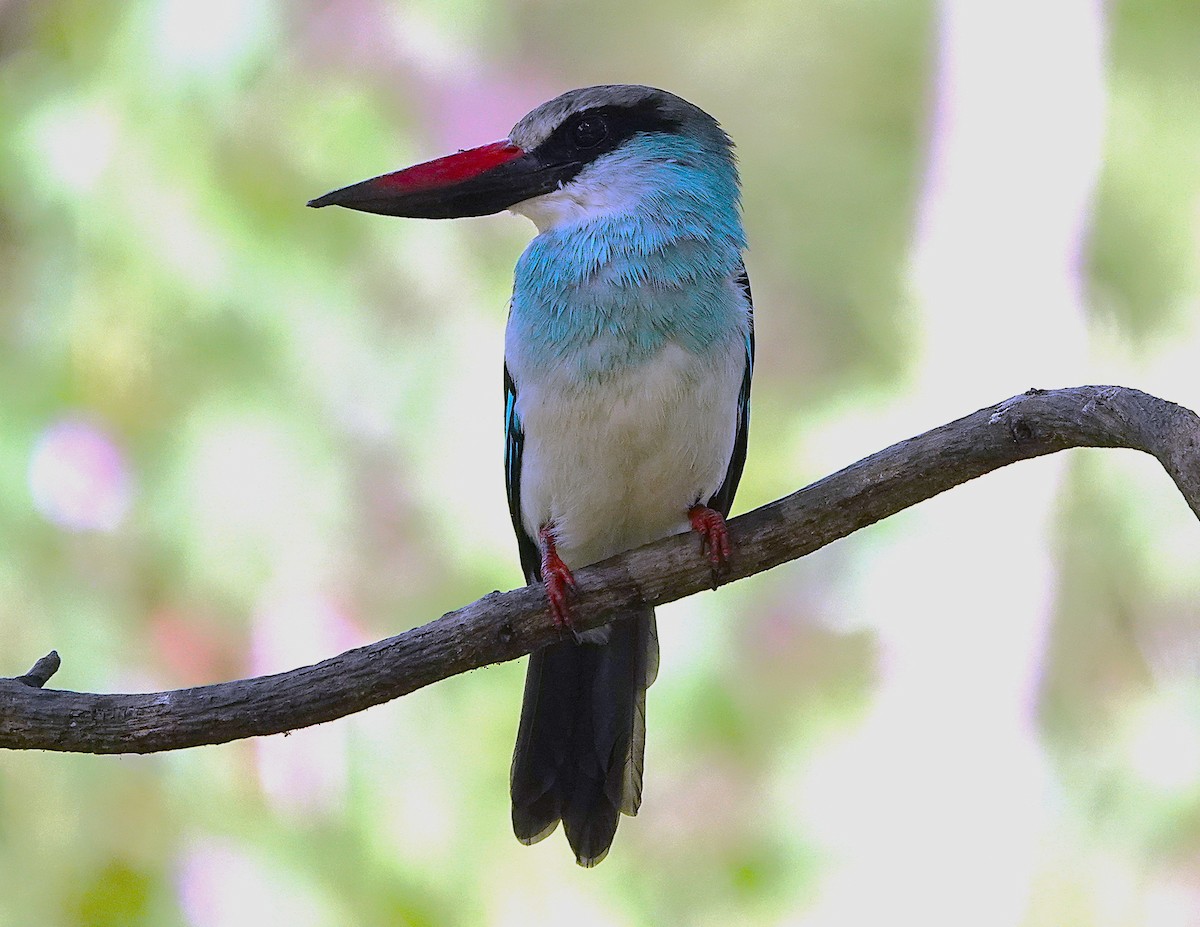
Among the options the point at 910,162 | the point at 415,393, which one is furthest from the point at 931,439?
the point at 910,162

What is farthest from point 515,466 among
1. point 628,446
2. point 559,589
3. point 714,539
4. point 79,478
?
point 79,478

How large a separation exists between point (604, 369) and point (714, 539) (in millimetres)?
341

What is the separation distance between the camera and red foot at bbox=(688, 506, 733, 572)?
202 centimetres

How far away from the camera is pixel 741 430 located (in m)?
2.48

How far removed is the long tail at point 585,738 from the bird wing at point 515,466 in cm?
20

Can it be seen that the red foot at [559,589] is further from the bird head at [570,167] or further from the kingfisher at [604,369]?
the bird head at [570,167]

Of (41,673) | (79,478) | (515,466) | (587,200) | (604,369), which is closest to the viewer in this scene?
(41,673)

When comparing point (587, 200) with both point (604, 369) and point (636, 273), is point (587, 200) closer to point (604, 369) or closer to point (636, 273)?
point (636, 273)

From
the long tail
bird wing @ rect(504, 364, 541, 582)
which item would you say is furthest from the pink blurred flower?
the long tail

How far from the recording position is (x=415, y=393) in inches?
148

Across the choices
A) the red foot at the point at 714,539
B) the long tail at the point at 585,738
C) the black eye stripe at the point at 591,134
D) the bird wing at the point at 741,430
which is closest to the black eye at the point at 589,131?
the black eye stripe at the point at 591,134

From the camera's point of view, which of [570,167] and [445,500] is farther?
[445,500]

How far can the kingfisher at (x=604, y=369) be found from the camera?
216cm

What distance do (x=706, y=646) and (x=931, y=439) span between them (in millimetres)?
1925
